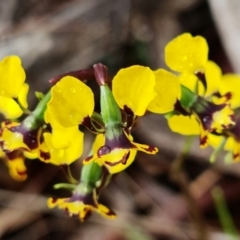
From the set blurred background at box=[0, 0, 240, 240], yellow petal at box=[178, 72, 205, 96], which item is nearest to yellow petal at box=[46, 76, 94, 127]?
yellow petal at box=[178, 72, 205, 96]

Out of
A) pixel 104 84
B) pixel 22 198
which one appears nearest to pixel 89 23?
pixel 22 198

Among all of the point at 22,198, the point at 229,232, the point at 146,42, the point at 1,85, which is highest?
the point at 1,85

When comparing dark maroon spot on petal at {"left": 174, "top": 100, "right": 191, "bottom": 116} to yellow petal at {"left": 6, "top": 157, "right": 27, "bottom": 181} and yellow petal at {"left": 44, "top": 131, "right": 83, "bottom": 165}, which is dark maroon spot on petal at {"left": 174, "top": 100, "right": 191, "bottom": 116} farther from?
yellow petal at {"left": 6, "top": 157, "right": 27, "bottom": 181}

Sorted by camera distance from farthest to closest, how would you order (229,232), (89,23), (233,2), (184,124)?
(89,23) → (233,2) → (229,232) → (184,124)

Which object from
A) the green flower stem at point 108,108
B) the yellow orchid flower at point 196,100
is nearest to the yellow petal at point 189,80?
the yellow orchid flower at point 196,100

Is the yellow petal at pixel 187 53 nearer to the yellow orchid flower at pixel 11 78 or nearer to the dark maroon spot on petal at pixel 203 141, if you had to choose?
the dark maroon spot on petal at pixel 203 141

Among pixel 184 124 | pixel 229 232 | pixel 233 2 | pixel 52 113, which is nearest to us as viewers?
pixel 52 113

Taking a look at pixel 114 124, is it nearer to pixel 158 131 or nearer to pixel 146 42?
pixel 158 131
